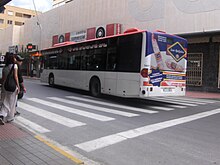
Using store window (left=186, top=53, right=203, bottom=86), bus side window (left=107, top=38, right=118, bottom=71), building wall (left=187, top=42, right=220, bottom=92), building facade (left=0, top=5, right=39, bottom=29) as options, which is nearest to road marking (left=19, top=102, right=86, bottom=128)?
bus side window (left=107, top=38, right=118, bottom=71)

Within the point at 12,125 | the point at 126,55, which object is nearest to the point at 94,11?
the point at 126,55

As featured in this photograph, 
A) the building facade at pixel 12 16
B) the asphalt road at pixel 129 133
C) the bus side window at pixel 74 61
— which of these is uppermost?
the building facade at pixel 12 16

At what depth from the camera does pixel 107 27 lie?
28.9 metres

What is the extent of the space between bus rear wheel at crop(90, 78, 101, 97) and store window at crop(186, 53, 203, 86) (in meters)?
10.5

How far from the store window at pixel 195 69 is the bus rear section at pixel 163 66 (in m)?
9.80

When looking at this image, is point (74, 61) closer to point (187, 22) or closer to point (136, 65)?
point (136, 65)

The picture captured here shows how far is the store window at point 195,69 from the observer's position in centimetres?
2112

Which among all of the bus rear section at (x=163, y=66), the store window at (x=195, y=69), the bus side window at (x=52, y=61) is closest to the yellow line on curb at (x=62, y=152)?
the bus rear section at (x=163, y=66)

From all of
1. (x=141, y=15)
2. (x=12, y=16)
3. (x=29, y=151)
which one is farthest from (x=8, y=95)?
(x=12, y=16)

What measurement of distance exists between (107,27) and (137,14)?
14.8ft

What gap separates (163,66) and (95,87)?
4.29 metres

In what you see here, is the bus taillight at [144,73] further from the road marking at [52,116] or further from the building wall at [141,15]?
the building wall at [141,15]

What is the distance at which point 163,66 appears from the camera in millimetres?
11070

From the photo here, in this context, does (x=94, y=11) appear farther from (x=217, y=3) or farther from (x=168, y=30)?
(x=217, y=3)
